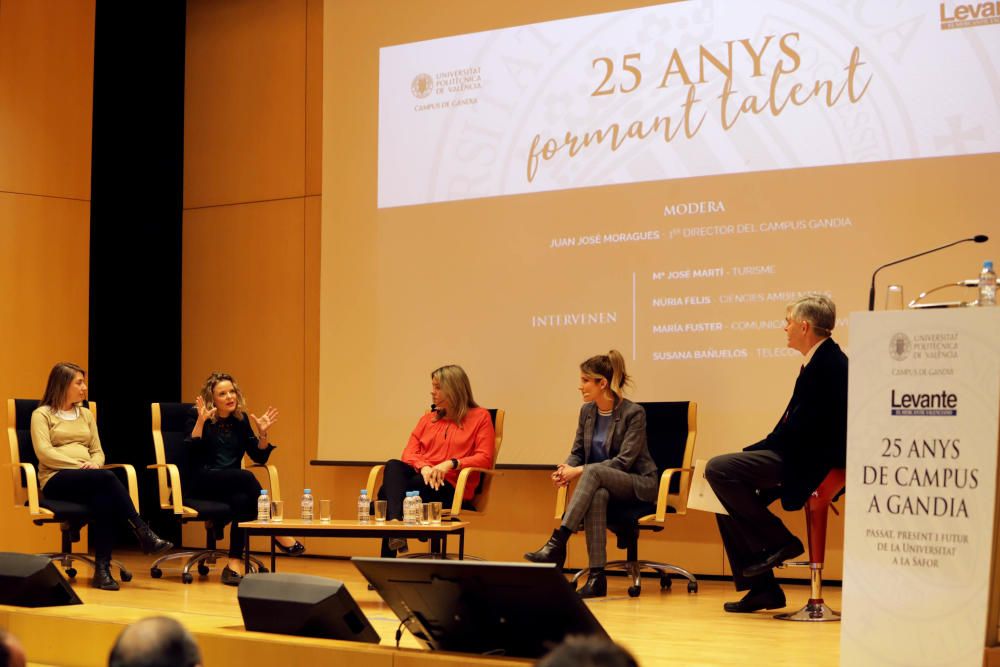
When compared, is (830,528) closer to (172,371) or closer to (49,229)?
(172,371)

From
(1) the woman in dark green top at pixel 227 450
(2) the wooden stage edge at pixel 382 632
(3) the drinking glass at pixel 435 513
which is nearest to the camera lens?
(2) the wooden stage edge at pixel 382 632

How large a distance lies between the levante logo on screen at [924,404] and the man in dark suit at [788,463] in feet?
4.27

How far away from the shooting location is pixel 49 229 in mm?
6828

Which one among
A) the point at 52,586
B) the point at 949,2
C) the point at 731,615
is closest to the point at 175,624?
the point at 52,586

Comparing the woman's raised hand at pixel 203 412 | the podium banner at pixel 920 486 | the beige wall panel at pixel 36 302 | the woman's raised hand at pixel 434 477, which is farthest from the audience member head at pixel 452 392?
the podium banner at pixel 920 486

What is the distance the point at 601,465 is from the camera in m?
5.06

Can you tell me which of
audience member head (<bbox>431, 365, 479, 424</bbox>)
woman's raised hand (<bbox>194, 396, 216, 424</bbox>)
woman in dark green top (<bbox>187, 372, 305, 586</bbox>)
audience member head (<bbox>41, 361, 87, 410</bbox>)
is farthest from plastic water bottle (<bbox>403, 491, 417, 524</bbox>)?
audience member head (<bbox>41, 361, 87, 410</bbox>)

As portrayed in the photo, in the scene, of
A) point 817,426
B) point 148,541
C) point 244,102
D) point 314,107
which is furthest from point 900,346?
point 244,102

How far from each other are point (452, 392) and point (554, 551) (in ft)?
3.55

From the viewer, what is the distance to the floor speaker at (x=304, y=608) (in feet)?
9.28

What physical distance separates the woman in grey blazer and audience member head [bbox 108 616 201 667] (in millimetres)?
3378

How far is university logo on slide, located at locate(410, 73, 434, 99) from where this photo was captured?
6320 millimetres

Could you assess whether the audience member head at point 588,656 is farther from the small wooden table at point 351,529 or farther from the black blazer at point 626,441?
the black blazer at point 626,441

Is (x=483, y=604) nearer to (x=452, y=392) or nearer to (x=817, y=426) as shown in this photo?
(x=817, y=426)
